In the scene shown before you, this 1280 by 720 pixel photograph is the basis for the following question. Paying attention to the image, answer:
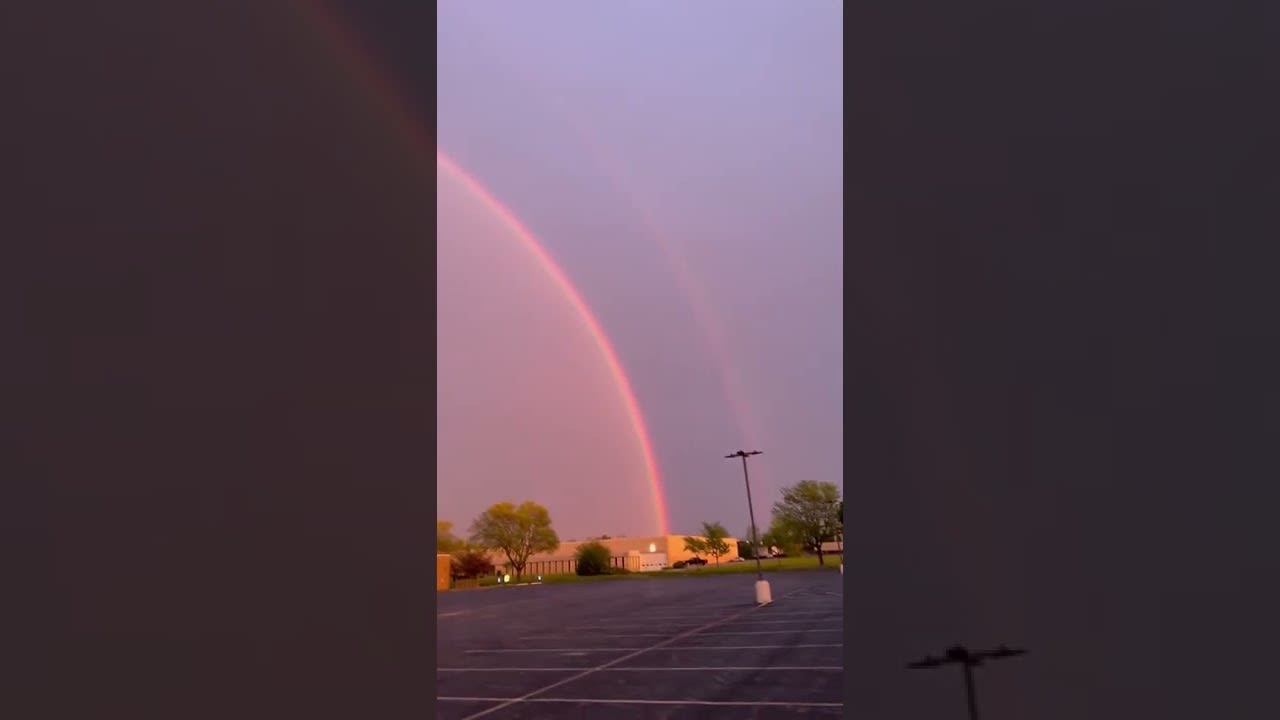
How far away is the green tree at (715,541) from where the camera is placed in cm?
7519

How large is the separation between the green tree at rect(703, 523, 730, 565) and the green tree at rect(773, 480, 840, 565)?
21.3 meters

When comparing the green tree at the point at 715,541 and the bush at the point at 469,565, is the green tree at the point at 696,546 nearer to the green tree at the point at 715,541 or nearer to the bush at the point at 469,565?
the green tree at the point at 715,541

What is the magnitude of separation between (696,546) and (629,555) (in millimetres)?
10802

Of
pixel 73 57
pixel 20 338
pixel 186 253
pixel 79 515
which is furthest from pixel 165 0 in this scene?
pixel 79 515

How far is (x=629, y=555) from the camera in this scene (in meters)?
65.3

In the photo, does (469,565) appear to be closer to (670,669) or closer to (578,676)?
(578,676)

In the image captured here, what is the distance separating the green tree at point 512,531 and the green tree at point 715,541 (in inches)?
697
